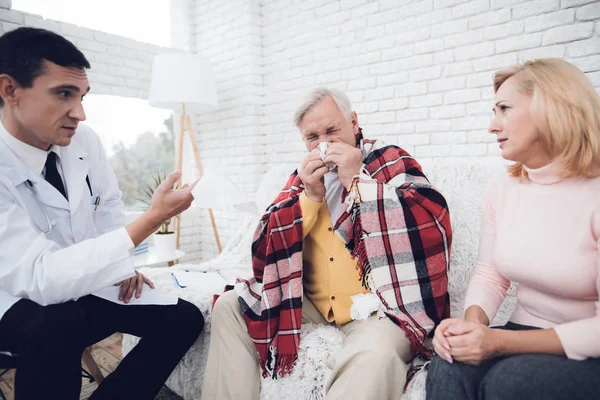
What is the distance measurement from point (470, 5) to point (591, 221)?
1.59m

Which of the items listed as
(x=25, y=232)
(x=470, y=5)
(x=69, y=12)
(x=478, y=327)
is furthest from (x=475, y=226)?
(x=69, y=12)

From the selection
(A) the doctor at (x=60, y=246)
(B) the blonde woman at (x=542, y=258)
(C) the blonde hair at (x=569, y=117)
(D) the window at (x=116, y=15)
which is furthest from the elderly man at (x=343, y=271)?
(D) the window at (x=116, y=15)

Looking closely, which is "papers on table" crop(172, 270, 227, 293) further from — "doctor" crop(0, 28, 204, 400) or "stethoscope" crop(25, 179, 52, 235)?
"stethoscope" crop(25, 179, 52, 235)

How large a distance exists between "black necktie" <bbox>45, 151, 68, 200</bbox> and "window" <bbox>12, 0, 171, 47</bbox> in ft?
6.52

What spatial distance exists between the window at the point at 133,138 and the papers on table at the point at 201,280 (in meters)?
1.64

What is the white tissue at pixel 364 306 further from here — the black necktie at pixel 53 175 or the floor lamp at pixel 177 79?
the floor lamp at pixel 177 79

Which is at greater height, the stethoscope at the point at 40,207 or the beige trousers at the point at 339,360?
the stethoscope at the point at 40,207

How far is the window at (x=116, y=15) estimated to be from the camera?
280 centimetres

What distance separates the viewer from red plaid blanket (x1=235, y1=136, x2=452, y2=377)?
1.22 meters

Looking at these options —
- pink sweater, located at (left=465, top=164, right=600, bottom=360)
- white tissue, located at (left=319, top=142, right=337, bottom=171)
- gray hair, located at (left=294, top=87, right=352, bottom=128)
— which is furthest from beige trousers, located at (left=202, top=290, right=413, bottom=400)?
gray hair, located at (left=294, top=87, right=352, bottom=128)

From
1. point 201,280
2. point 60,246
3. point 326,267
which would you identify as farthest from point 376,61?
point 60,246

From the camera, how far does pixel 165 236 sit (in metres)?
2.67

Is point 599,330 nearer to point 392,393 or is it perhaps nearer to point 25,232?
point 392,393

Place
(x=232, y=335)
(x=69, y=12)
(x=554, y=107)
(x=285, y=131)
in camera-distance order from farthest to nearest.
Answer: (x=285, y=131), (x=69, y=12), (x=232, y=335), (x=554, y=107)
